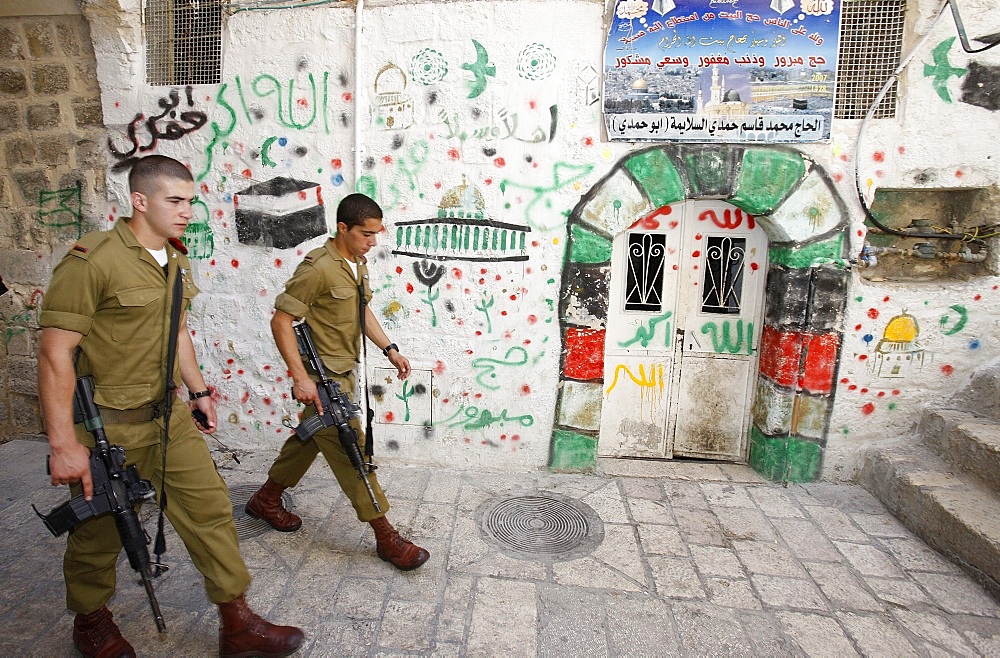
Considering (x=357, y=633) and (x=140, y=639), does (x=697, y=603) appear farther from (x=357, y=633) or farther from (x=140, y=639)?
(x=140, y=639)

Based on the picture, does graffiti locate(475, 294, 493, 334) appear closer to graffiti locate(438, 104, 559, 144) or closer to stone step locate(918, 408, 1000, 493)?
graffiti locate(438, 104, 559, 144)

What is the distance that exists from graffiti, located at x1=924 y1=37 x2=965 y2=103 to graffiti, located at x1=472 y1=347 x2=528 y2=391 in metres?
3.32

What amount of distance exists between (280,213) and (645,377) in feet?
10.2

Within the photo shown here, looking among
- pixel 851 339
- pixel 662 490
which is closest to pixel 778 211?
pixel 851 339

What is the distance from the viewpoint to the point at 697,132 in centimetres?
413

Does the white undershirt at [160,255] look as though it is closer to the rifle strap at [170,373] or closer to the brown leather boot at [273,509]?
the rifle strap at [170,373]

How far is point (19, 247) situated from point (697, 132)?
5.35 meters

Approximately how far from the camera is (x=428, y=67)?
4234 millimetres

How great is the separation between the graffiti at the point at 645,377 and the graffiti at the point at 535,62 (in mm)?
2248

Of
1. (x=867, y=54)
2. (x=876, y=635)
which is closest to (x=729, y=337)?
(x=867, y=54)

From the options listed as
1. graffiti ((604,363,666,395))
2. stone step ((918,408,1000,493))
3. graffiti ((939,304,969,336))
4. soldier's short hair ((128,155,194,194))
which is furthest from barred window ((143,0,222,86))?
stone step ((918,408,1000,493))

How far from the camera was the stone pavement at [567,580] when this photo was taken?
111 inches

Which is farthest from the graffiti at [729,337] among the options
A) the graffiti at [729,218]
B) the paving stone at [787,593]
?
the paving stone at [787,593]

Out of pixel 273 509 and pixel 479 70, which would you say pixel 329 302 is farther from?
pixel 479 70
